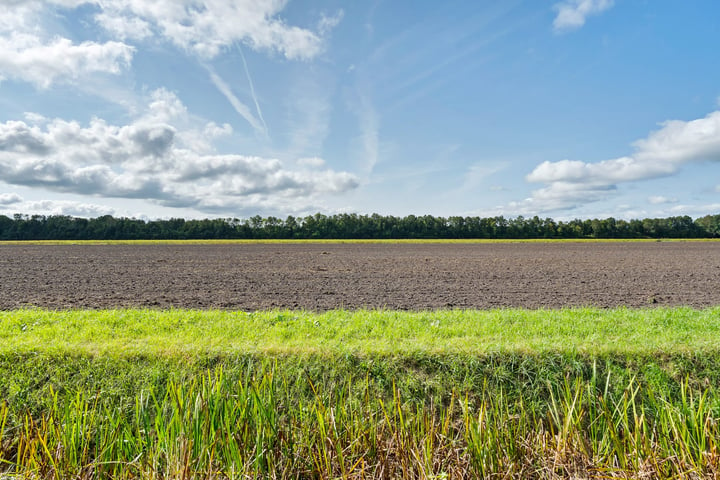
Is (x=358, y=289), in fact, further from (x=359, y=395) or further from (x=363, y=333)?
(x=359, y=395)

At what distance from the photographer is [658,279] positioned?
19297mm

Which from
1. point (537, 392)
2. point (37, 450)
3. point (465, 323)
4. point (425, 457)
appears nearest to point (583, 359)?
point (537, 392)

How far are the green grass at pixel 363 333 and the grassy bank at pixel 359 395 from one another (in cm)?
5

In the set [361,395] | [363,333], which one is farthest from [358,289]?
[361,395]

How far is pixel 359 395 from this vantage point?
18.9ft

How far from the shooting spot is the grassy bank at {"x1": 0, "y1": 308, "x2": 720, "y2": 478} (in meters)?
4.30

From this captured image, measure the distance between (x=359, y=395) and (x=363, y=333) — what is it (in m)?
2.01

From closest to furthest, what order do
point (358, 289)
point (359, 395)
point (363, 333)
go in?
point (359, 395) < point (363, 333) < point (358, 289)

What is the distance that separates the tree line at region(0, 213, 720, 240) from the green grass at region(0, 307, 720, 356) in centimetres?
8938

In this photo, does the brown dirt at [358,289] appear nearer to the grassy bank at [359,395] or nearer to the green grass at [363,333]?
the green grass at [363,333]

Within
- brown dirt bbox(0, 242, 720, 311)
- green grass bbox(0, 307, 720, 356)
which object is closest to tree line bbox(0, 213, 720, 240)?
brown dirt bbox(0, 242, 720, 311)

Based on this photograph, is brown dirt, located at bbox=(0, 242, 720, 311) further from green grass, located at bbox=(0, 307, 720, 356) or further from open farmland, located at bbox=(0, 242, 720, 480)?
open farmland, located at bbox=(0, 242, 720, 480)

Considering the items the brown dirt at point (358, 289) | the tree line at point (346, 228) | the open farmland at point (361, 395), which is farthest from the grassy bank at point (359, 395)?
the tree line at point (346, 228)

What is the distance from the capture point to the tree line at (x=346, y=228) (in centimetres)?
9794
